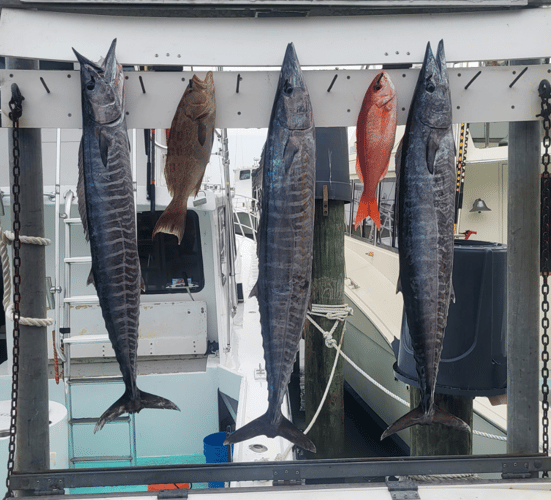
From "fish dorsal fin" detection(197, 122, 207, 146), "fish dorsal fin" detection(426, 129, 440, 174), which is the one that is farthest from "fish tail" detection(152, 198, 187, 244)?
"fish dorsal fin" detection(426, 129, 440, 174)

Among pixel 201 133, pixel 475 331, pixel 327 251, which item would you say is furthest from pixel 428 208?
pixel 327 251

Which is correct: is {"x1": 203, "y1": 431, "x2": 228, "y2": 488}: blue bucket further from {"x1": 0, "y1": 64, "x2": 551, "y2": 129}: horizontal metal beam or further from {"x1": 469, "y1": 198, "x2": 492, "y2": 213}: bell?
{"x1": 469, "y1": 198, "x2": 492, "y2": 213}: bell

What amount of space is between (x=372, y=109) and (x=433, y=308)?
25.9 inches

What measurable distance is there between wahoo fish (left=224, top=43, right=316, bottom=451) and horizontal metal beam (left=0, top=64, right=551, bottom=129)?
0.80 ft

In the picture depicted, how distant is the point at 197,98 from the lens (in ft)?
5.06

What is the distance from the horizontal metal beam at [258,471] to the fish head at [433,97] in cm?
119

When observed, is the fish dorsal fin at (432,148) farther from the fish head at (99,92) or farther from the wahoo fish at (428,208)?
the fish head at (99,92)

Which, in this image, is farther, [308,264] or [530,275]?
[530,275]

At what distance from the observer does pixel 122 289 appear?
1413mm

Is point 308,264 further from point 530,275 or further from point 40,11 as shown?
point 40,11

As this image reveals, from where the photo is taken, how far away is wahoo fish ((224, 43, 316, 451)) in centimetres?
138

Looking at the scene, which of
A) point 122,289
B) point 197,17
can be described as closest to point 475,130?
point 197,17

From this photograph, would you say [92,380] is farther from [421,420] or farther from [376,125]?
[376,125]

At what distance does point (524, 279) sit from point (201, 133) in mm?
1355
